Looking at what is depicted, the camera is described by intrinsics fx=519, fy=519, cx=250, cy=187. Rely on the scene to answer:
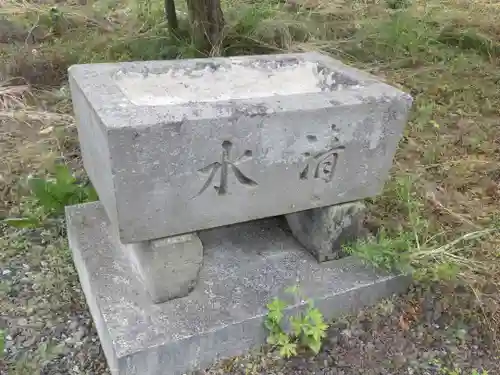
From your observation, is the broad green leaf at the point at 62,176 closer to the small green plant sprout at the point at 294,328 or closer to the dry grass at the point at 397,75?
the dry grass at the point at 397,75

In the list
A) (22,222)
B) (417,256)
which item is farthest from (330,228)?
(22,222)

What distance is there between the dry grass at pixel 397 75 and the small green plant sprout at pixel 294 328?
572 mm

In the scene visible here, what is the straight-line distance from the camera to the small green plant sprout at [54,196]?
2.55 meters

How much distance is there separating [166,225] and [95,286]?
0.45 m

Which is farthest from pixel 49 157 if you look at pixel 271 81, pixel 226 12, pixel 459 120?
pixel 459 120

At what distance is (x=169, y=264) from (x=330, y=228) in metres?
0.69

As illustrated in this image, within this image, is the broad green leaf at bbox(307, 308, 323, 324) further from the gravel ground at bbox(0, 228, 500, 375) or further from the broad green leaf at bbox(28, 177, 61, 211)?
the broad green leaf at bbox(28, 177, 61, 211)

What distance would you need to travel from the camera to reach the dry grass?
268 cm

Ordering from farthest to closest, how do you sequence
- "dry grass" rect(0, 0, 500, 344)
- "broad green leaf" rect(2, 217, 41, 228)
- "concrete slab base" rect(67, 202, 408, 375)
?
"dry grass" rect(0, 0, 500, 344) → "broad green leaf" rect(2, 217, 41, 228) → "concrete slab base" rect(67, 202, 408, 375)

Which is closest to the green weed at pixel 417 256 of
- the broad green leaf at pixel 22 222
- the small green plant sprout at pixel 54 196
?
the small green plant sprout at pixel 54 196

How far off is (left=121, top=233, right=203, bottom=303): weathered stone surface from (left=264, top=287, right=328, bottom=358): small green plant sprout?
318mm

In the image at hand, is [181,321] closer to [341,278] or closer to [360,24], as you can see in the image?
[341,278]

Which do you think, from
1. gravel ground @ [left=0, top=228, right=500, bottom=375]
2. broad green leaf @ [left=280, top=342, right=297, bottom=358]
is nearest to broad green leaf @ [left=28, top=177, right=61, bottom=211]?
gravel ground @ [left=0, top=228, right=500, bottom=375]

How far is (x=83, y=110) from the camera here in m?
1.90
